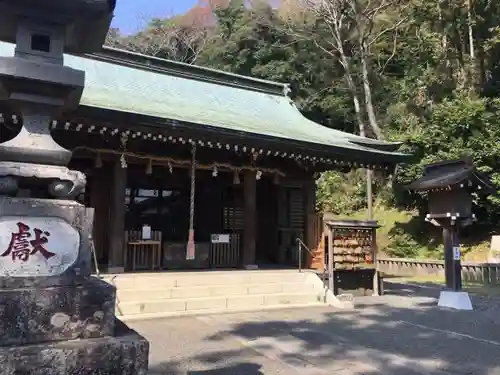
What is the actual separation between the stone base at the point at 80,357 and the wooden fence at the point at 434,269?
45.1ft

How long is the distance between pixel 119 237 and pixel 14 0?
22.5ft

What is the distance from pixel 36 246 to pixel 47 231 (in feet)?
0.42

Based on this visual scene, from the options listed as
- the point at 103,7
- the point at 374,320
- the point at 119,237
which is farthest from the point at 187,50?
the point at 103,7

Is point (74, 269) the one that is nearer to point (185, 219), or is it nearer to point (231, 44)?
point (185, 219)

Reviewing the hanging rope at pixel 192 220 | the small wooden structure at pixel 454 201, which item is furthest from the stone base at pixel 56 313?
the small wooden structure at pixel 454 201

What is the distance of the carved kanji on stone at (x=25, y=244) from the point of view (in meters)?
3.21

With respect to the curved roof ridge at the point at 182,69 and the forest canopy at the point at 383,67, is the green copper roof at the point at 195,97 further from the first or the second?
the forest canopy at the point at 383,67

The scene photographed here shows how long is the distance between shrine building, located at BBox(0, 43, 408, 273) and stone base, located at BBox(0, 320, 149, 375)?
5.91m

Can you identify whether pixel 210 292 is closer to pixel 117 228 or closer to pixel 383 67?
pixel 117 228

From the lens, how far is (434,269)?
16.5 metres

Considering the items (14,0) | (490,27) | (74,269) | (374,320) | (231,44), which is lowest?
(374,320)

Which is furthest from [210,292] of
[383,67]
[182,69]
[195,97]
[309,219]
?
[383,67]

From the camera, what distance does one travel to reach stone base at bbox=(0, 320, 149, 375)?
2904mm

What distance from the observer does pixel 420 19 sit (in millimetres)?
22062
